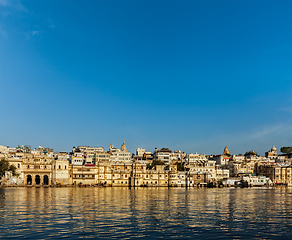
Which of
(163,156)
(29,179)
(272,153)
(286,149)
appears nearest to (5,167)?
(29,179)

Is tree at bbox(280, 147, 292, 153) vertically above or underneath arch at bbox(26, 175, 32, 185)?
above

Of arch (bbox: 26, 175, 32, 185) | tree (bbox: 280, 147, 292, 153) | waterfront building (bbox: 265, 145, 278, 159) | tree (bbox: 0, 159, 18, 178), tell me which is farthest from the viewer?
tree (bbox: 280, 147, 292, 153)

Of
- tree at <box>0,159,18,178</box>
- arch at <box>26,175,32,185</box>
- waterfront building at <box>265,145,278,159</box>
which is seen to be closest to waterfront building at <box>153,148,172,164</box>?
arch at <box>26,175,32,185</box>

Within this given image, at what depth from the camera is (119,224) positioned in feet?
79.6

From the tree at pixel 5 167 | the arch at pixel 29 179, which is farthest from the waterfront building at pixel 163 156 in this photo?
the tree at pixel 5 167

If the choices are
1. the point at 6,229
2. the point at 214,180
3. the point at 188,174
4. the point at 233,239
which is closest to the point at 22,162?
the point at 188,174

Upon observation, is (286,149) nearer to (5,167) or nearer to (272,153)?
(272,153)

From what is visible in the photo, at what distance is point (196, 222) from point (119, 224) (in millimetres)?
6227

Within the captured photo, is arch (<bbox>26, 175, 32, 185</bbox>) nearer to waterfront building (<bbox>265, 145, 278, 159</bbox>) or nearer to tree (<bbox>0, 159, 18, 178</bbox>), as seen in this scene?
tree (<bbox>0, 159, 18, 178</bbox>)

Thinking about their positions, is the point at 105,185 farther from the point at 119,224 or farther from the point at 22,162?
the point at 119,224

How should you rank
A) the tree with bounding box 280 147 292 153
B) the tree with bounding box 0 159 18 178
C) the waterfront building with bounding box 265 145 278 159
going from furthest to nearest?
the tree with bounding box 280 147 292 153 < the waterfront building with bounding box 265 145 278 159 < the tree with bounding box 0 159 18 178

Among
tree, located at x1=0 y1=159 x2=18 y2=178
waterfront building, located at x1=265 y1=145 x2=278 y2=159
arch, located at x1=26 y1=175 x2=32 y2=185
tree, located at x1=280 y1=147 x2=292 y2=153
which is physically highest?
tree, located at x1=280 y1=147 x2=292 y2=153

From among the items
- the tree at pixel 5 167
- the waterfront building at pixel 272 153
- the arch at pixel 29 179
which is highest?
the waterfront building at pixel 272 153

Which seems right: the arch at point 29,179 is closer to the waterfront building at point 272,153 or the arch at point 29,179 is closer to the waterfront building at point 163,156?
the waterfront building at point 163,156
